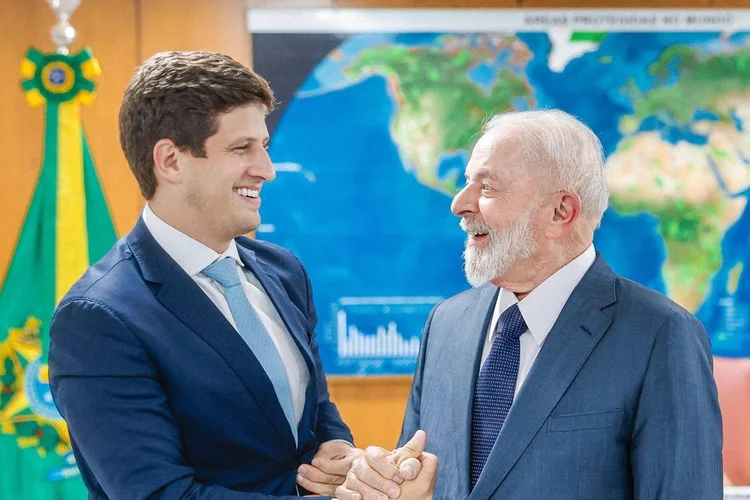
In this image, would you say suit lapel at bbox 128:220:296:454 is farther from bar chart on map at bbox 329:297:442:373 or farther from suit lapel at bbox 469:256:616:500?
Answer: bar chart on map at bbox 329:297:442:373

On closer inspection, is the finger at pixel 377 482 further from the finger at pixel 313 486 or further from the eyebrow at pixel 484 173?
the eyebrow at pixel 484 173

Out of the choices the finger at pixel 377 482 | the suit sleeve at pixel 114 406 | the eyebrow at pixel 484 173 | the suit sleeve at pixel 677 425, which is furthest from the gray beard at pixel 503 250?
the suit sleeve at pixel 114 406

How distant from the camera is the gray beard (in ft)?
5.57

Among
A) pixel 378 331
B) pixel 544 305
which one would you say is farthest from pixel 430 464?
pixel 378 331

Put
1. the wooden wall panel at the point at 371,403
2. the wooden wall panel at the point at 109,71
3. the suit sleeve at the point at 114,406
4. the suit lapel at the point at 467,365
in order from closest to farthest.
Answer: the suit sleeve at the point at 114,406 < the suit lapel at the point at 467,365 < the wooden wall panel at the point at 109,71 < the wooden wall panel at the point at 371,403

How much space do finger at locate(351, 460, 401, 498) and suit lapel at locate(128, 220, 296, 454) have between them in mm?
178

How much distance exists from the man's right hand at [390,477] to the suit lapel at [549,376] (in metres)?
A: 0.12

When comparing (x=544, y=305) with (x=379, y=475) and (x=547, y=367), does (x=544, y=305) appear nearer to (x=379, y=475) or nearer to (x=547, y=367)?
(x=547, y=367)

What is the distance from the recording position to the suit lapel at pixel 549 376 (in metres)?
1.53

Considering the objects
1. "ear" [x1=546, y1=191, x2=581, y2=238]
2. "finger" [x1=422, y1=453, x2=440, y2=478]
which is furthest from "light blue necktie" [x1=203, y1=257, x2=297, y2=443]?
"ear" [x1=546, y1=191, x2=581, y2=238]

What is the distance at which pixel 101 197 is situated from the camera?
3.25 m

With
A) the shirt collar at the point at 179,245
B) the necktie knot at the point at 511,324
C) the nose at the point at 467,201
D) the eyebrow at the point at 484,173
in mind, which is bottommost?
the necktie knot at the point at 511,324

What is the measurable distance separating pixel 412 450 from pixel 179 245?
0.61 metres

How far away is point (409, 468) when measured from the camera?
63.3 inches
